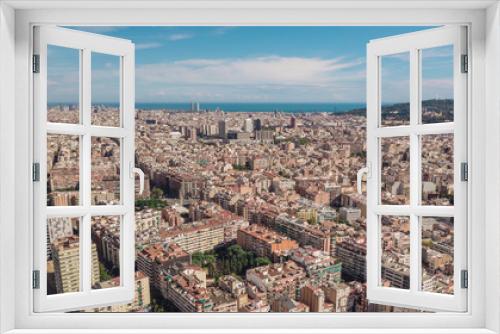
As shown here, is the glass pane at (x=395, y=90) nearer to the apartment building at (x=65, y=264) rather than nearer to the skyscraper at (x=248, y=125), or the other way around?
the skyscraper at (x=248, y=125)

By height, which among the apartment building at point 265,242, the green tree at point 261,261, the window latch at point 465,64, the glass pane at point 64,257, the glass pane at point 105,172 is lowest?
the green tree at point 261,261

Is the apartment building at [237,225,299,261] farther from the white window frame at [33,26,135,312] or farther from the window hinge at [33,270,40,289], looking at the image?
the window hinge at [33,270,40,289]

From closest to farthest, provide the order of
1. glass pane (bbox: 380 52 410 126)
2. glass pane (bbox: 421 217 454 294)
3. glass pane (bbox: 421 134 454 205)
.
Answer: glass pane (bbox: 421 134 454 205) → glass pane (bbox: 421 217 454 294) → glass pane (bbox: 380 52 410 126)

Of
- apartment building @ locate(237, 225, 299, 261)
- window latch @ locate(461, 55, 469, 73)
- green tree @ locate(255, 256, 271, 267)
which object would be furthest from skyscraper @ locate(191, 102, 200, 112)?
window latch @ locate(461, 55, 469, 73)

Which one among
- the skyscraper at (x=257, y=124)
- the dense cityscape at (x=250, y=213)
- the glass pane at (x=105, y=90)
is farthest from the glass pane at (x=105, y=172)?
the skyscraper at (x=257, y=124)

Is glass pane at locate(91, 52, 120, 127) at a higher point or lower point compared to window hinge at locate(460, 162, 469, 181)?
higher
